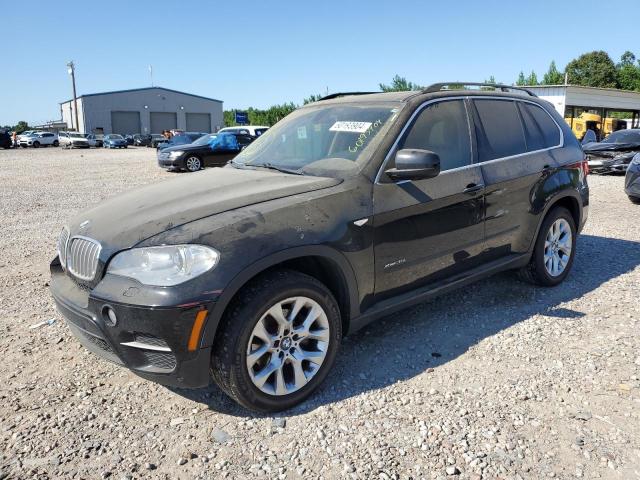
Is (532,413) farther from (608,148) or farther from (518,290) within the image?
(608,148)

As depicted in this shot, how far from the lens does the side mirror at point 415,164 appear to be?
324cm

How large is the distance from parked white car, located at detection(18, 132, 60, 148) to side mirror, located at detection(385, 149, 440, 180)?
48928 mm

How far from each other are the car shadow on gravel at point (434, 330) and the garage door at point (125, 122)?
212 feet

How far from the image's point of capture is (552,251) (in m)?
4.85

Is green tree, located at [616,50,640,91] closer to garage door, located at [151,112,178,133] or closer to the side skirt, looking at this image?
garage door, located at [151,112,178,133]

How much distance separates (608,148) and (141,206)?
49.0 ft

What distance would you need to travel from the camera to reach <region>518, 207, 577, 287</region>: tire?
468 cm

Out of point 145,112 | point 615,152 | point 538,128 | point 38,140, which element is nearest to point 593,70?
point 145,112

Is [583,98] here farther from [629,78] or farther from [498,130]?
[629,78]

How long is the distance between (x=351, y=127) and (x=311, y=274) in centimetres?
119

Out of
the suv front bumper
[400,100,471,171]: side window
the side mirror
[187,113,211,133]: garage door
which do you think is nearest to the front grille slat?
the suv front bumper


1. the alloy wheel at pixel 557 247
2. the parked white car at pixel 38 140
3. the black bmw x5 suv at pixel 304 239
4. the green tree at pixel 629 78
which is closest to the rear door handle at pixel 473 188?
the black bmw x5 suv at pixel 304 239

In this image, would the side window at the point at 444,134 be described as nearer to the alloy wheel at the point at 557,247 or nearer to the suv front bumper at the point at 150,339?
the alloy wheel at the point at 557,247

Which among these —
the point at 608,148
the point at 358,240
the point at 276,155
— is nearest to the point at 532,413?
the point at 358,240
